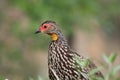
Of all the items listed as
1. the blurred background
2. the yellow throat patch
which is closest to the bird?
the yellow throat patch

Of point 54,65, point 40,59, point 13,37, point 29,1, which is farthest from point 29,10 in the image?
point 54,65

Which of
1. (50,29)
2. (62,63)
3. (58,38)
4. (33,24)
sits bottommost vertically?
(62,63)

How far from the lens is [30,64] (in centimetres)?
1672

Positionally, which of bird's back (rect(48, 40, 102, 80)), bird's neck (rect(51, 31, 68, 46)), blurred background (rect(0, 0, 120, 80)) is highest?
blurred background (rect(0, 0, 120, 80))

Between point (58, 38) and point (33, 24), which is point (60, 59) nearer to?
point (58, 38)

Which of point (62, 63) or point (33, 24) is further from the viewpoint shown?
point (33, 24)

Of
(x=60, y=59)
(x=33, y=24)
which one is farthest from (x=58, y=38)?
(x=33, y=24)

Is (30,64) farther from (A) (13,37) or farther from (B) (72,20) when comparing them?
(B) (72,20)

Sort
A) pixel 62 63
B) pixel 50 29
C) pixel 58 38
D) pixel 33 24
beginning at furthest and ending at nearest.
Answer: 1. pixel 33 24
2. pixel 50 29
3. pixel 58 38
4. pixel 62 63

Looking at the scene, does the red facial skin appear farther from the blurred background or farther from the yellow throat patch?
the blurred background

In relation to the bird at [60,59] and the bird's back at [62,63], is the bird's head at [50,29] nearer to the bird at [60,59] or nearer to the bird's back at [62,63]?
the bird at [60,59]

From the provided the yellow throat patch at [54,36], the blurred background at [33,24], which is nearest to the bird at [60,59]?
the yellow throat patch at [54,36]

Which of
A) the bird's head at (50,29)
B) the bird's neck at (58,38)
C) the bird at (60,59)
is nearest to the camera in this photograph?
the bird at (60,59)

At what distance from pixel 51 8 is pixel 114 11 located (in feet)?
8.67
